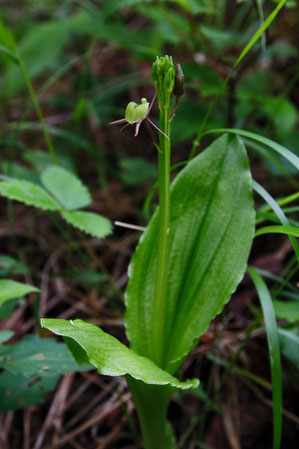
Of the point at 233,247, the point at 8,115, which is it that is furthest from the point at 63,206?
the point at 8,115

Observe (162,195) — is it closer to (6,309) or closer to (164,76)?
(164,76)

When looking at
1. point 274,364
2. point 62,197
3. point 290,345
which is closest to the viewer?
point 274,364

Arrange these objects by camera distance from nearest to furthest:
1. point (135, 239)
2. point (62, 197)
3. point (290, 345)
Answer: point (290, 345)
point (62, 197)
point (135, 239)

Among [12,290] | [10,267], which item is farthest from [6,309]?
[10,267]

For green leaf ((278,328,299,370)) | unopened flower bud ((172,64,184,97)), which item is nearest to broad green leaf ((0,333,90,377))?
green leaf ((278,328,299,370))

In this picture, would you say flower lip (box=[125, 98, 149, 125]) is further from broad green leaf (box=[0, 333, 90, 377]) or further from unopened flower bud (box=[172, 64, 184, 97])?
broad green leaf (box=[0, 333, 90, 377])

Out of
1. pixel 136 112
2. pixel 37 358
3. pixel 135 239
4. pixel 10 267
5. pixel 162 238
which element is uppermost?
pixel 136 112

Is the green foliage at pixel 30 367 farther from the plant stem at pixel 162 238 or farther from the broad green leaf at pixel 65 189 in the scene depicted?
the broad green leaf at pixel 65 189

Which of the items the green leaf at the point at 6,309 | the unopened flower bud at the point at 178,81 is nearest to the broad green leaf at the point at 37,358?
the green leaf at the point at 6,309
